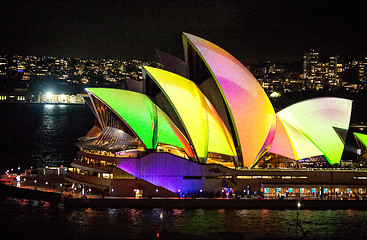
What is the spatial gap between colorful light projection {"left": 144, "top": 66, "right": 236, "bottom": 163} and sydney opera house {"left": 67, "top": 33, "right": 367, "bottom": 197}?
0.27 feet

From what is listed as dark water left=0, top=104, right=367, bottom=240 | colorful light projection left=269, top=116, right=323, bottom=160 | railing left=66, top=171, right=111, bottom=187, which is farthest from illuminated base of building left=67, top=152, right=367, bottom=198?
dark water left=0, top=104, right=367, bottom=240

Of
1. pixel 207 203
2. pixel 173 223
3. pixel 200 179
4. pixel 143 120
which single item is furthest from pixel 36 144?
pixel 173 223

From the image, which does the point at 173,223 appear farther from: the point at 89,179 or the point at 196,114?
the point at 89,179

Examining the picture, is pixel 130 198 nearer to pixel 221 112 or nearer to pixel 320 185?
pixel 221 112

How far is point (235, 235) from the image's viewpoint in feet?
88.2

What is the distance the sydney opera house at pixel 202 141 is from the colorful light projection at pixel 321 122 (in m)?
0.10

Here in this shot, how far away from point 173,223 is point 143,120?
11.1 m

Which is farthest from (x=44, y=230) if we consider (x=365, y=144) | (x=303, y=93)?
(x=303, y=93)

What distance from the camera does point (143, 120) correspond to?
42969mm

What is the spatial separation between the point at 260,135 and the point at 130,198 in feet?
39.6

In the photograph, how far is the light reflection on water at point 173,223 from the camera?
32469mm

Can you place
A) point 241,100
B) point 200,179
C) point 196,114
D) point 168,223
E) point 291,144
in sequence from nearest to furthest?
1. point 168,223
2. point 200,179
3. point 196,114
4. point 241,100
5. point 291,144

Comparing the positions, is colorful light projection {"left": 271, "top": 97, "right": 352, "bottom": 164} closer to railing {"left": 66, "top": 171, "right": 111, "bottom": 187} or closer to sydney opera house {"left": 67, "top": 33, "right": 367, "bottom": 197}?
sydney opera house {"left": 67, "top": 33, "right": 367, "bottom": 197}

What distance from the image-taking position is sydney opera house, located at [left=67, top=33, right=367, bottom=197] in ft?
136
